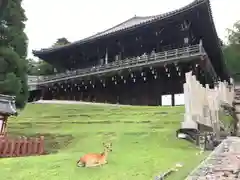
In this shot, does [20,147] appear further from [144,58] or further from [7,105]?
[144,58]

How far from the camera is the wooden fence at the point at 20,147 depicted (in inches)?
434

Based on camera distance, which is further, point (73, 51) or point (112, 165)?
point (73, 51)

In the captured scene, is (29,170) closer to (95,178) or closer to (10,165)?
(10,165)

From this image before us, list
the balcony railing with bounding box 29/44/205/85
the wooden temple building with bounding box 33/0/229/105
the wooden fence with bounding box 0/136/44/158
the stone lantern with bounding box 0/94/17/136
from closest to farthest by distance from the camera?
the wooden fence with bounding box 0/136/44/158 → the stone lantern with bounding box 0/94/17/136 → the balcony railing with bounding box 29/44/205/85 → the wooden temple building with bounding box 33/0/229/105

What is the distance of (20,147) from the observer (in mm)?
11242

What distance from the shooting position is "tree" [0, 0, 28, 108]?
49.3 feet

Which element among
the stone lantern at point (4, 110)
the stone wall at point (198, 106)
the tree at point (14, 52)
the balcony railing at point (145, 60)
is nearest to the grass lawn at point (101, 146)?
the stone wall at point (198, 106)

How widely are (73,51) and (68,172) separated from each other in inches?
1124

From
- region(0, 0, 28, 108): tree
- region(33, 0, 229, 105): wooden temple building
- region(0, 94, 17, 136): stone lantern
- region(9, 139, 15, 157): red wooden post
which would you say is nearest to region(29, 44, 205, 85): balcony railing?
region(33, 0, 229, 105): wooden temple building

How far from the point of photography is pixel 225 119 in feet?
70.1

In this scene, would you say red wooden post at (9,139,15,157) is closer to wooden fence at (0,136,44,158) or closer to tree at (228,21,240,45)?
wooden fence at (0,136,44,158)

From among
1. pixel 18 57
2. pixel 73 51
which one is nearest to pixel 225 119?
pixel 18 57

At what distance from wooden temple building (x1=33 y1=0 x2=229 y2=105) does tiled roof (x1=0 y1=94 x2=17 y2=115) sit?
1485 centimetres

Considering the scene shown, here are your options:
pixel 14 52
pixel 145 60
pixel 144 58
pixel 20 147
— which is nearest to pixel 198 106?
pixel 20 147
